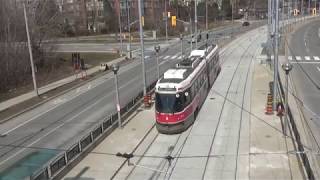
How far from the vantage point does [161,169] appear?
21.1 m

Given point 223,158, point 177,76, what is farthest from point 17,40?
point 223,158

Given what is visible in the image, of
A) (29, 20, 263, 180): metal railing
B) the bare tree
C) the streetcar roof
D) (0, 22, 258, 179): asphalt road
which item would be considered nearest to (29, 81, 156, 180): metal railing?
(29, 20, 263, 180): metal railing

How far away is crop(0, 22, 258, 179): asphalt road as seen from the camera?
23547mm

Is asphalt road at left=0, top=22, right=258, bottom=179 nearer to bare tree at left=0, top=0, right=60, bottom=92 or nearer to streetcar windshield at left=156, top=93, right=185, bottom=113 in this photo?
streetcar windshield at left=156, top=93, right=185, bottom=113

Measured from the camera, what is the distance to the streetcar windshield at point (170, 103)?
84.1 feet

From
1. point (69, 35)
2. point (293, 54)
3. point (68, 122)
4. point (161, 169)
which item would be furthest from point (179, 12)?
point (161, 169)

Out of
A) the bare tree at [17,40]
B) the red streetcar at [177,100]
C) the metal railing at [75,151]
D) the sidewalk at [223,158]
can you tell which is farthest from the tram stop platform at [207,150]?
the bare tree at [17,40]

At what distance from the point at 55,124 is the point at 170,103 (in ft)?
31.7

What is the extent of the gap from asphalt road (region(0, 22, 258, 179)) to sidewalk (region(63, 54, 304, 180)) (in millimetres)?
2769

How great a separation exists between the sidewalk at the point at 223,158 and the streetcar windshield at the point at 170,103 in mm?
1606

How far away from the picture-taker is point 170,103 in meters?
25.7

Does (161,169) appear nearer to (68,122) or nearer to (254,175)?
(254,175)

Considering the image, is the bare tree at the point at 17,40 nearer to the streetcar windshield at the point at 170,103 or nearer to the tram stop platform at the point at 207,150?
the tram stop platform at the point at 207,150

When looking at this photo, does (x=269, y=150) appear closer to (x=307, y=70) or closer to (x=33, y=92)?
(x=33, y=92)
